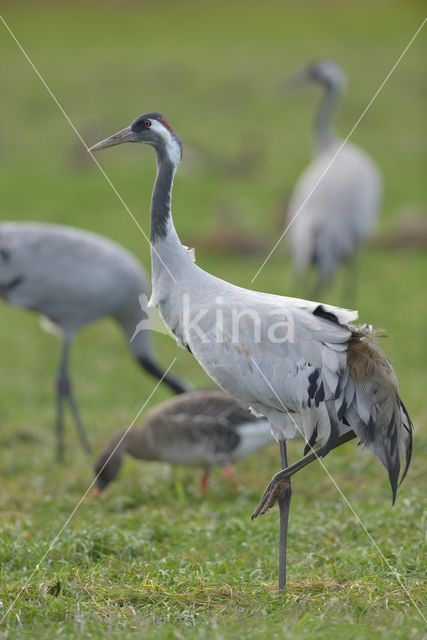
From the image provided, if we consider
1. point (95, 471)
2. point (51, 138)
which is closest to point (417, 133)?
point (51, 138)

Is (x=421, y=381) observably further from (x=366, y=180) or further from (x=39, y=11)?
(x=39, y=11)

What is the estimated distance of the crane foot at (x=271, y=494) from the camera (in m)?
5.09

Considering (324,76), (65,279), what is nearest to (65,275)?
(65,279)

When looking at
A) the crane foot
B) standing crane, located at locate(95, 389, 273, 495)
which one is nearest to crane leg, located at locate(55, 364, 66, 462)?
standing crane, located at locate(95, 389, 273, 495)

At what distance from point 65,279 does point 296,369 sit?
13.1 ft

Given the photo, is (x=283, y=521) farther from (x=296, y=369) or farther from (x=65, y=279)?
(x=65, y=279)

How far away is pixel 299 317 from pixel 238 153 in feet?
56.2

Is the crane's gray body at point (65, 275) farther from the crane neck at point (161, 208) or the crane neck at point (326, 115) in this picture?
the crane neck at point (326, 115)

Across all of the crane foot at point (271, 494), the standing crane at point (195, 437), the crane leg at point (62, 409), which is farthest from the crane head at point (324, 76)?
the crane foot at point (271, 494)

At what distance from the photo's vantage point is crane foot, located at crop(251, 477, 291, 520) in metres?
5.09

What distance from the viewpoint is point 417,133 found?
23.4 metres

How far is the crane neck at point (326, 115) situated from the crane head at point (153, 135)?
26.6ft

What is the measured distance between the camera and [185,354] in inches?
463

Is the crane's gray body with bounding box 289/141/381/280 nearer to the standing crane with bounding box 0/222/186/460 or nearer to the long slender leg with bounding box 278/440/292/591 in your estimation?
the standing crane with bounding box 0/222/186/460
